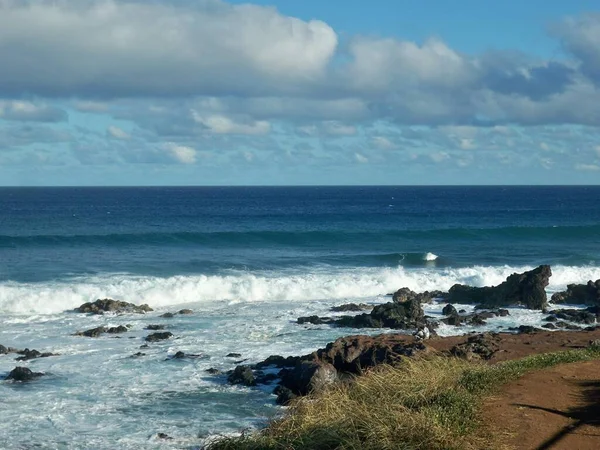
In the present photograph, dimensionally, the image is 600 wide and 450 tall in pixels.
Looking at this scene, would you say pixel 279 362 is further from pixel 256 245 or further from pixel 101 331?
pixel 256 245

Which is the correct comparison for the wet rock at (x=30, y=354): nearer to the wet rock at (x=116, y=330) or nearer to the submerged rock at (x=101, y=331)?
the submerged rock at (x=101, y=331)

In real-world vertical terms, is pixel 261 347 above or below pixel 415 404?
below

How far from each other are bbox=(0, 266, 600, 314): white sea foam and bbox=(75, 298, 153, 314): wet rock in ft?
5.43

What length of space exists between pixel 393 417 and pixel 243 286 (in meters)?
24.3

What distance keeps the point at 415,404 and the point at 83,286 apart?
79.4ft

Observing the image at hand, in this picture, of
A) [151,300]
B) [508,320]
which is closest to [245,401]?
[508,320]

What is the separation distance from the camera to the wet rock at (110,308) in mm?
28500

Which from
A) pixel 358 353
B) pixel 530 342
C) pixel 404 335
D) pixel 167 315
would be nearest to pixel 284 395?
pixel 358 353

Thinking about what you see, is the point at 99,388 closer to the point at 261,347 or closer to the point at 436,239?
the point at 261,347

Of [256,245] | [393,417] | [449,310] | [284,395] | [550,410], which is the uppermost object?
[393,417]

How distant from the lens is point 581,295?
3027 centimetres

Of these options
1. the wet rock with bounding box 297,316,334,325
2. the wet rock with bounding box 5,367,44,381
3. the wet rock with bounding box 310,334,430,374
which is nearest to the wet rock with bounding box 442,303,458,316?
the wet rock with bounding box 297,316,334,325

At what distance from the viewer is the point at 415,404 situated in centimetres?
1123

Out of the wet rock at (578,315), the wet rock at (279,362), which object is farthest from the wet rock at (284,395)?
the wet rock at (578,315)
